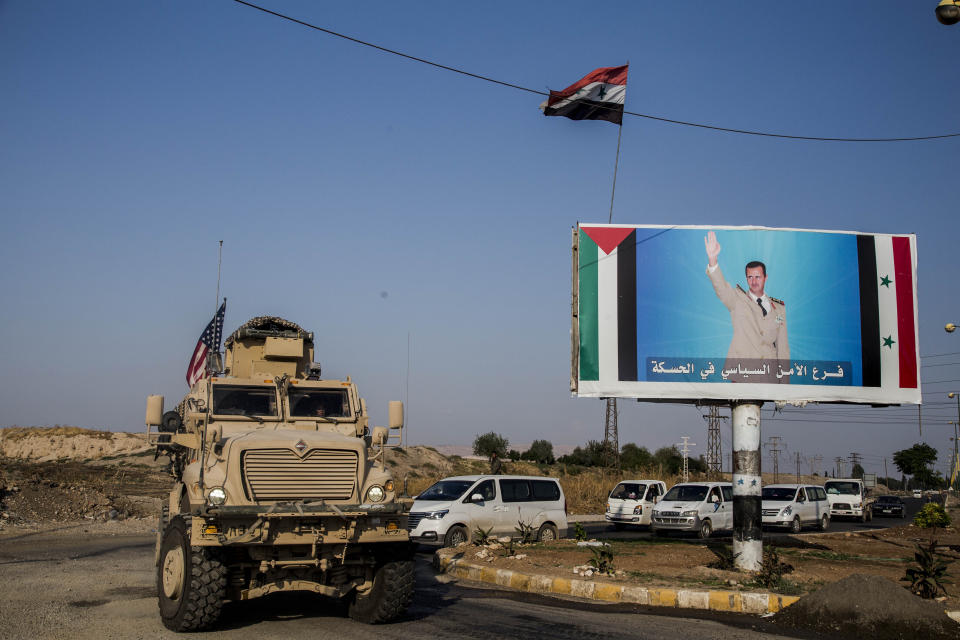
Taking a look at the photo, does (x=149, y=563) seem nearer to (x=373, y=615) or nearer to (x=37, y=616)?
(x=37, y=616)

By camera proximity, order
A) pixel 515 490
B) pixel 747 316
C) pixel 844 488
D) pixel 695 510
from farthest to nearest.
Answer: pixel 844 488 → pixel 695 510 → pixel 515 490 → pixel 747 316

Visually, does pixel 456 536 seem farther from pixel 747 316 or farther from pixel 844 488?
pixel 844 488

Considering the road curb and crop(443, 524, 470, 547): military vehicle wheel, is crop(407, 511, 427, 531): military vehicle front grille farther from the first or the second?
the road curb

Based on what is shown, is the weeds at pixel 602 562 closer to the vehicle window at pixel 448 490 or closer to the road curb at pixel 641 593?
the road curb at pixel 641 593

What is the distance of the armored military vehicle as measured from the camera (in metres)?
7.92

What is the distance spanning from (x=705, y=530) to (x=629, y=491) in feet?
12.9

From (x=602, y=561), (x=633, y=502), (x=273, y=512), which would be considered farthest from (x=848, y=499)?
(x=273, y=512)

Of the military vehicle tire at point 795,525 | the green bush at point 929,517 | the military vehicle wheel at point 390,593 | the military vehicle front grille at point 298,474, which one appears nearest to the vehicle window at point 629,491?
the military vehicle tire at point 795,525

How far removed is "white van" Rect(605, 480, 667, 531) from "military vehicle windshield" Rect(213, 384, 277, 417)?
1863 centimetres

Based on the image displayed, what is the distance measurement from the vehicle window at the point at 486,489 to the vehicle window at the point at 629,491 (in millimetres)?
9819

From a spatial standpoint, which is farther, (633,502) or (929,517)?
(633,502)

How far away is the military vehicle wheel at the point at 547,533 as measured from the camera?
19172 mm

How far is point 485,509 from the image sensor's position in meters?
18.2

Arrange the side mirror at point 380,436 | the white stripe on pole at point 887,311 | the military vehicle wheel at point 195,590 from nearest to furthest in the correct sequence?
the military vehicle wheel at point 195,590, the side mirror at point 380,436, the white stripe on pole at point 887,311
